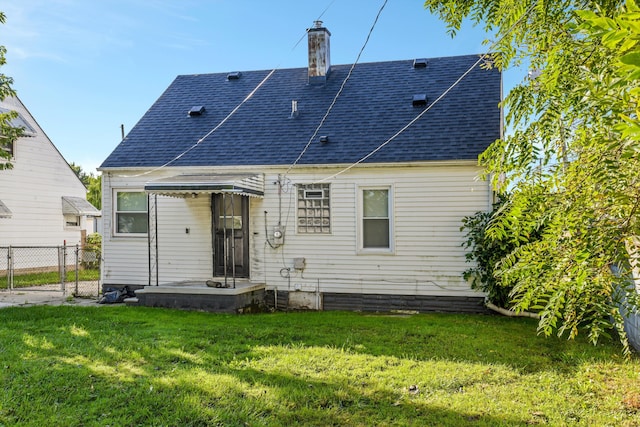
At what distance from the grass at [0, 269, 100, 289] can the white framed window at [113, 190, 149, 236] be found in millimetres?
4096

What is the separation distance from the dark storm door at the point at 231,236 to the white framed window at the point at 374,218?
104 inches

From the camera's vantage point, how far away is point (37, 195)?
18.6 meters

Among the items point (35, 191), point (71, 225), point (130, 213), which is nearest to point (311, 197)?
point (130, 213)

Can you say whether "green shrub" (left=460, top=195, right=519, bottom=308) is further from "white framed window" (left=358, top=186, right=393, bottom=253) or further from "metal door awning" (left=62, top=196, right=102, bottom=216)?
"metal door awning" (left=62, top=196, right=102, bottom=216)

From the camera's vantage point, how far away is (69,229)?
19938 millimetres

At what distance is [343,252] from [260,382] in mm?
5790

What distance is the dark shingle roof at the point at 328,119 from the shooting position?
1088 centimetres

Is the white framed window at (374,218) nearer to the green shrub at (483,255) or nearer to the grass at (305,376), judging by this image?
the green shrub at (483,255)

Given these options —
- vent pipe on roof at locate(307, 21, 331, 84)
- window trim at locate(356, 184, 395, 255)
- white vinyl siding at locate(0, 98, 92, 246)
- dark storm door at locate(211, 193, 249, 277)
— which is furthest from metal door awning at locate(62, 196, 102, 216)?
window trim at locate(356, 184, 395, 255)

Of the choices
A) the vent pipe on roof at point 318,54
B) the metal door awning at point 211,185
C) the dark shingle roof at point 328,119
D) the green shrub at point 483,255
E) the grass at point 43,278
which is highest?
the vent pipe on roof at point 318,54

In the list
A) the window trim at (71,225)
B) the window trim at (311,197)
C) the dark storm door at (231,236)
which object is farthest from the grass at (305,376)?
the window trim at (71,225)

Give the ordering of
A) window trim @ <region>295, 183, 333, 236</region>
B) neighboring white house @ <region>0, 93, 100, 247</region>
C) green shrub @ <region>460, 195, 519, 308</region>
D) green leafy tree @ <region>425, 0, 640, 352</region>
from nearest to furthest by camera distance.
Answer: green leafy tree @ <region>425, 0, 640, 352</region> → green shrub @ <region>460, 195, 519, 308</region> → window trim @ <region>295, 183, 333, 236</region> → neighboring white house @ <region>0, 93, 100, 247</region>

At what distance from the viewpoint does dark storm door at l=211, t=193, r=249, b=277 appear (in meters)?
11.5

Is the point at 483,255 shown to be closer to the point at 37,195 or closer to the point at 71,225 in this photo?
the point at 37,195
